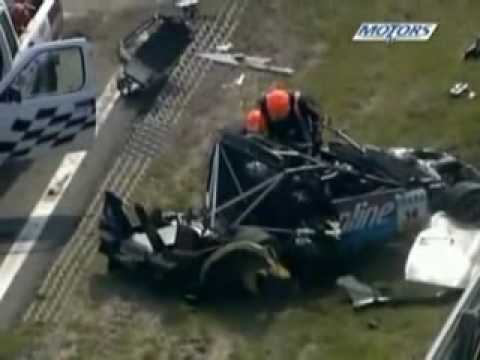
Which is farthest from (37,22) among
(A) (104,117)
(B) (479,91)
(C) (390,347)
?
(C) (390,347)

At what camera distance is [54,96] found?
19.4 m

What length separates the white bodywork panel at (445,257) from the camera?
Result: 17.1m

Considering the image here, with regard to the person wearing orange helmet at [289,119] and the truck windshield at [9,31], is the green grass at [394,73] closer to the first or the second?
the person wearing orange helmet at [289,119]

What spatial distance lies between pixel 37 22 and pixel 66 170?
195cm

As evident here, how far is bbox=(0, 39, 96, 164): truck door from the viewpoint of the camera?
19219 mm

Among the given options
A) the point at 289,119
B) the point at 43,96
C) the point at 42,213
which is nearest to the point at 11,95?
the point at 43,96

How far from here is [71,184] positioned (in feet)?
66.4

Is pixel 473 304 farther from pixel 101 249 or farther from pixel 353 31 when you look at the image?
pixel 353 31

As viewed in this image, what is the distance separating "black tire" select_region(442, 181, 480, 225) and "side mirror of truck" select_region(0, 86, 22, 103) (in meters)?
5.08

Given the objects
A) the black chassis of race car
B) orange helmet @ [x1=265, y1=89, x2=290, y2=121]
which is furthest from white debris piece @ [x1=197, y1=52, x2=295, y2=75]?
the black chassis of race car

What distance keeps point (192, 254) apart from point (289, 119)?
6.85 feet

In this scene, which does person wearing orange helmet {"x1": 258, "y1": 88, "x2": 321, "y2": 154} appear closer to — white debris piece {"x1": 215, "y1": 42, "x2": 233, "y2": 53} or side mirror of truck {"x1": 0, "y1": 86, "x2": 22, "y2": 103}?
side mirror of truck {"x1": 0, "y1": 86, "x2": 22, "y2": 103}

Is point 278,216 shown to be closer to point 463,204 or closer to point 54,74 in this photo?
point 463,204

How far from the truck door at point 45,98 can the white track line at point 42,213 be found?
63 cm
